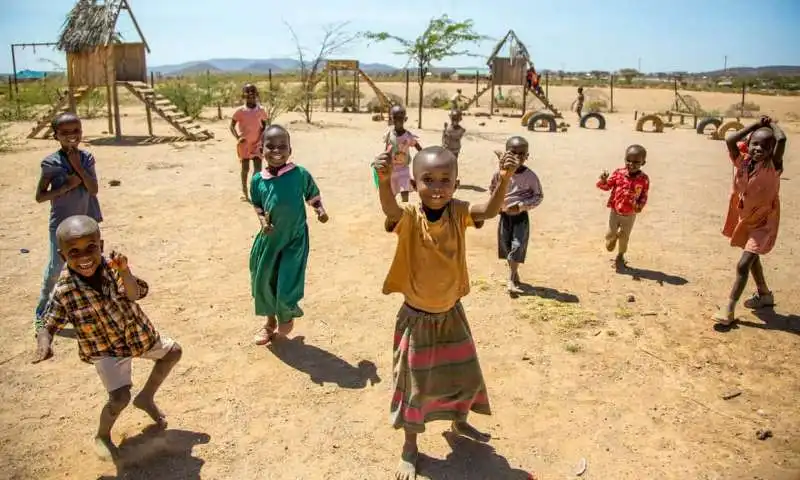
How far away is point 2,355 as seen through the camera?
4.41m

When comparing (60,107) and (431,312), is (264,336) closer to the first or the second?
(431,312)

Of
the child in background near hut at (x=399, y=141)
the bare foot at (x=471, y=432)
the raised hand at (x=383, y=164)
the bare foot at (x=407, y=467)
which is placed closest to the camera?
the raised hand at (x=383, y=164)

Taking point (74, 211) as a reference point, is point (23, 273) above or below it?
below

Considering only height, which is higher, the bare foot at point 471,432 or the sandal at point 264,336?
the sandal at point 264,336

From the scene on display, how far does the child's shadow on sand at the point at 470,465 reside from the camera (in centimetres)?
318

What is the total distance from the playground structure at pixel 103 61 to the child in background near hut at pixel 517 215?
40.9ft

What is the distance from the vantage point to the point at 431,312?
120 inches

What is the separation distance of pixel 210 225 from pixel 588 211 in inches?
214

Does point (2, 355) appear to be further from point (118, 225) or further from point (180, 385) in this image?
point (118, 225)

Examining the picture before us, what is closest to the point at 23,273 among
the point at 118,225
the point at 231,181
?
the point at 118,225

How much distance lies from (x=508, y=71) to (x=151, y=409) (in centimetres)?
2442

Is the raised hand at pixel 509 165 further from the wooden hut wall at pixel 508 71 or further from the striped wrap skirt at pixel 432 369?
the wooden hut wall at pixel 508 71

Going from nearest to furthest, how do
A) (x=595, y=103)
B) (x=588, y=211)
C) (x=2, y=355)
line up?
(x=2, y=355) → (x=588, y=211) → (x=595, y=103)

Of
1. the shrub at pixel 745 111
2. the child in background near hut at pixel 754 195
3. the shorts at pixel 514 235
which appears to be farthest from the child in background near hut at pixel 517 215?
the shrub at pixel 745 111
